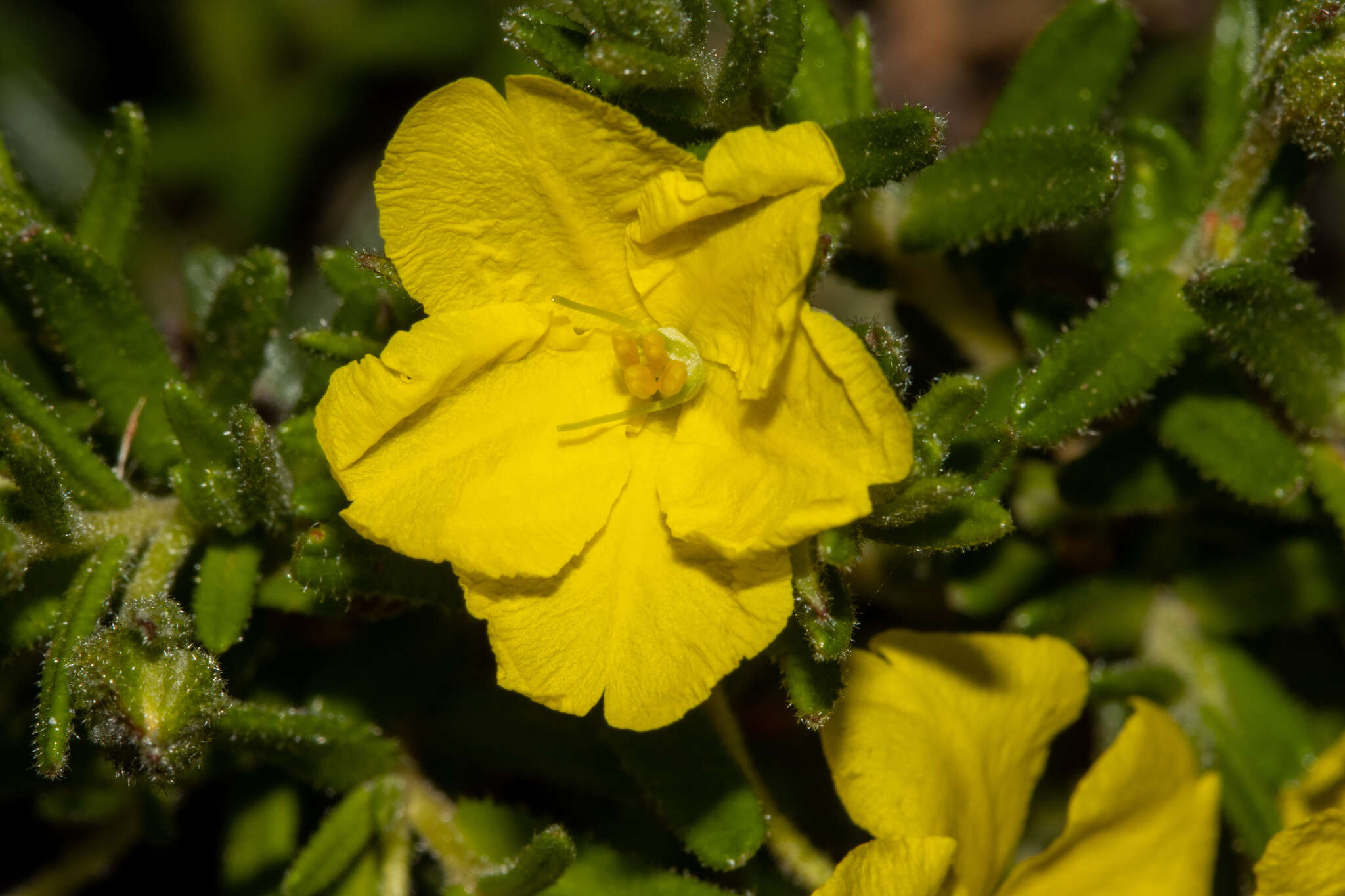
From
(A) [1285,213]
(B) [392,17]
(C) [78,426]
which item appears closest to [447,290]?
(C) [78,426]

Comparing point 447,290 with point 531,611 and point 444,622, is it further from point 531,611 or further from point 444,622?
point 444,622

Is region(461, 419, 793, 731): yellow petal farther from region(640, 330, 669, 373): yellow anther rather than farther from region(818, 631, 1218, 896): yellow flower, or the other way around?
region(818, 631, 1218, 896): yellow flower

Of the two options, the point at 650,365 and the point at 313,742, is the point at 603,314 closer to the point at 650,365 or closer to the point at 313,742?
the point at 650,365

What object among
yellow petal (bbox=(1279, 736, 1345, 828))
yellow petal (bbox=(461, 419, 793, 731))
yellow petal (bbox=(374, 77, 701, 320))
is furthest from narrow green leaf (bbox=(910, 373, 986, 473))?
yellow petal (bbox=(1279, 736, 1345, 828))

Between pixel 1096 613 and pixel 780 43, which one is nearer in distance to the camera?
pixel 780 43

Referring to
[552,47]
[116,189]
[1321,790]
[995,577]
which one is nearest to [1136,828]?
[1321,790]

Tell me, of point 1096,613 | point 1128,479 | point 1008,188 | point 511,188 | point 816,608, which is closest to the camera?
point 816,608

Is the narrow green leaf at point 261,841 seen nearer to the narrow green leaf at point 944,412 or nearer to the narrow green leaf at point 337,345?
the narrow green leaf at point 337,345
